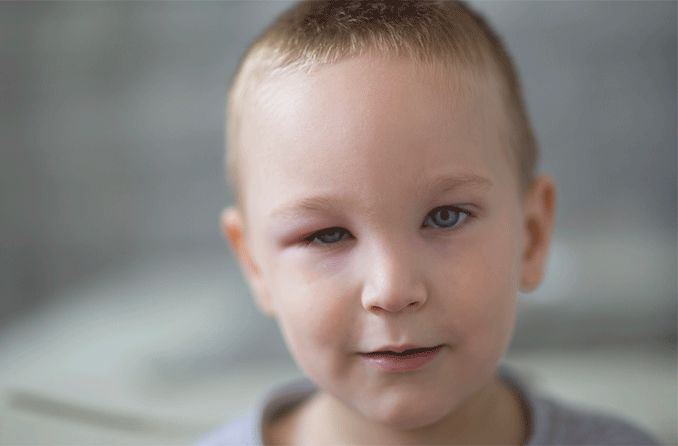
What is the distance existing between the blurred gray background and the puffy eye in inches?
26.0

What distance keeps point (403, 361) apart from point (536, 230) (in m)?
0.24

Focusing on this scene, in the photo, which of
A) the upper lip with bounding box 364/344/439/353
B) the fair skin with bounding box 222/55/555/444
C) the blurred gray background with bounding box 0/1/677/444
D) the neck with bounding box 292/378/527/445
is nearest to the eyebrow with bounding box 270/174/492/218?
the fair skin with bounding box 222/55/555/444

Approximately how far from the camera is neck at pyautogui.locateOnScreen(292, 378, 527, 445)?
2.80 feet

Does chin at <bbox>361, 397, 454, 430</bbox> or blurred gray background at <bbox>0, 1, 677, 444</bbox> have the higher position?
blurred gray background at <bbox>0, 1, 677, 444</bbox>

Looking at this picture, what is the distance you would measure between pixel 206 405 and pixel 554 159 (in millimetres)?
724

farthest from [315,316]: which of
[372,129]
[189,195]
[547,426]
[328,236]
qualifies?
[189,195]

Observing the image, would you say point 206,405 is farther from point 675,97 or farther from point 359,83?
point 675,97

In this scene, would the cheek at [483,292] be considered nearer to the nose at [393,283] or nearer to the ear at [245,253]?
the nose at [393,283]

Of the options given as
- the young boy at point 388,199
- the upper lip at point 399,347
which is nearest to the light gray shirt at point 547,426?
the young boy at point 388,199

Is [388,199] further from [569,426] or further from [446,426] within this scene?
[569,426]

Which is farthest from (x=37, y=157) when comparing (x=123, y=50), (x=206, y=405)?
(x=206, y=405)

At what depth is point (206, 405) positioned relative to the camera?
1297mm

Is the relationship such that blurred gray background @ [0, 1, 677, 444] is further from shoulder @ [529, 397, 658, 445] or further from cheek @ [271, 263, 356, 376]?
cheek @ [271, 263, 356, 376]

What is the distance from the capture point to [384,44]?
746 mm
